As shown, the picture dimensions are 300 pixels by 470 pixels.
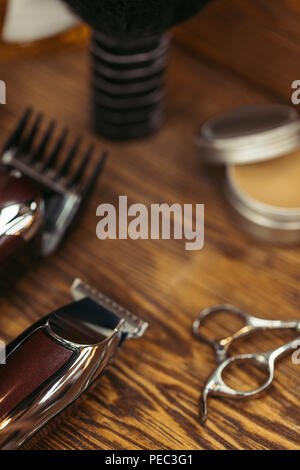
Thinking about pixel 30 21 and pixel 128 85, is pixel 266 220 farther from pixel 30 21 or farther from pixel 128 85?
pixel 30 21

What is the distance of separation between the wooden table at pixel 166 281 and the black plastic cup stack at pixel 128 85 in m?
0.02

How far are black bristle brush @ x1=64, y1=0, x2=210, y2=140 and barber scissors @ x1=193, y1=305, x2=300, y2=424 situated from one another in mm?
222

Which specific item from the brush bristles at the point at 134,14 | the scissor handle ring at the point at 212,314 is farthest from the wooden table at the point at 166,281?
the brush bristles at the point at 134,14

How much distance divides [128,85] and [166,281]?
19cm

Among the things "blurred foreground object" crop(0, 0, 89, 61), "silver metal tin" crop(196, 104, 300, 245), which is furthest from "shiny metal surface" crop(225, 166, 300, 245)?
"blurred foreground object" crop(0, 0, 89, 61)

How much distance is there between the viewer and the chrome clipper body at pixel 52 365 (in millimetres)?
389

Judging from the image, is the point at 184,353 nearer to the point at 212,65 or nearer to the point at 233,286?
the point at 233,286

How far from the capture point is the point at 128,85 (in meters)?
0.58

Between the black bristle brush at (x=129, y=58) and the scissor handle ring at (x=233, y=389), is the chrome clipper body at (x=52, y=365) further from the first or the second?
the black bristle brush at (x=129, y=58)

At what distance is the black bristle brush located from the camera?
0.47 metres

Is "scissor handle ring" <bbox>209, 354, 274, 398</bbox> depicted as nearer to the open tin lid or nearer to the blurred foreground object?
the open tin lid

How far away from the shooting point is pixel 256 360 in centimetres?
47

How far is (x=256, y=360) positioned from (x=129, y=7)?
0.28m
